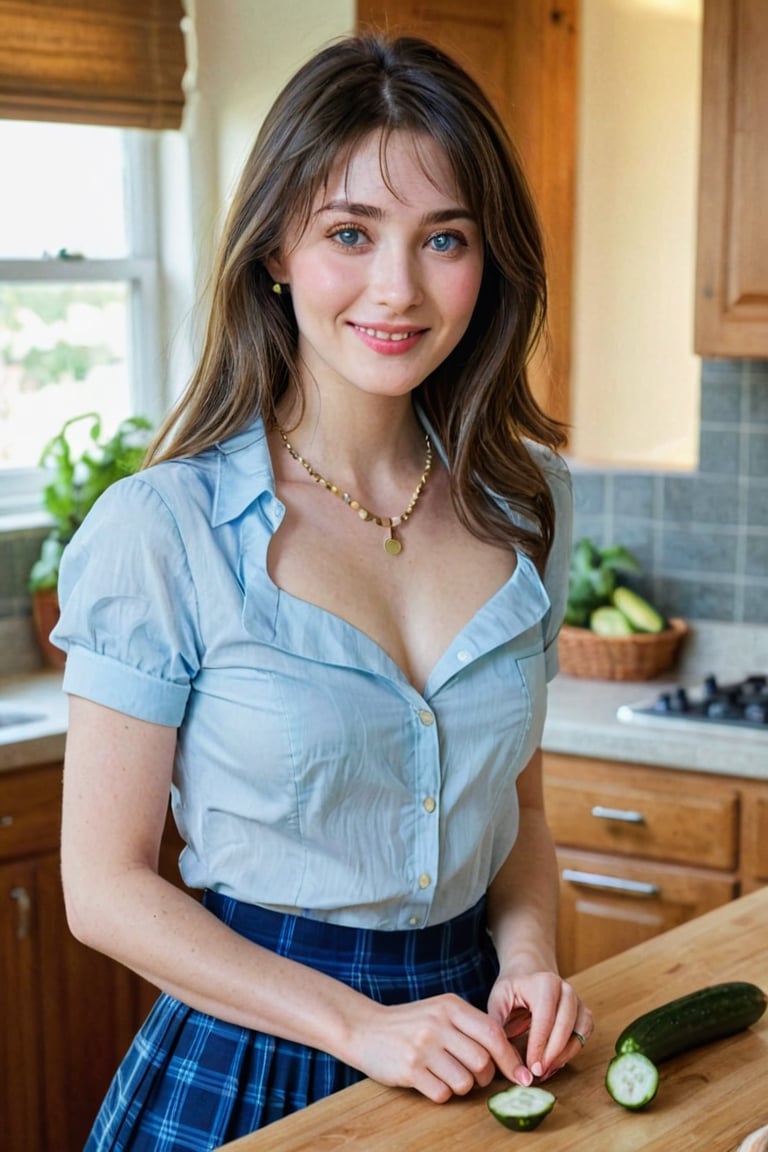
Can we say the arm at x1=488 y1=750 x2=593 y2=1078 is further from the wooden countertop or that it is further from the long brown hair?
the long brown hair

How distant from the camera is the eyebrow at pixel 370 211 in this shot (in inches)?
61.0

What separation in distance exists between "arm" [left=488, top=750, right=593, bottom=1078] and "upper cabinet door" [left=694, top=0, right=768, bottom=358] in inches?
65.1

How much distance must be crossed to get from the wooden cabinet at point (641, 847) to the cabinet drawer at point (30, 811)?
3.21ft

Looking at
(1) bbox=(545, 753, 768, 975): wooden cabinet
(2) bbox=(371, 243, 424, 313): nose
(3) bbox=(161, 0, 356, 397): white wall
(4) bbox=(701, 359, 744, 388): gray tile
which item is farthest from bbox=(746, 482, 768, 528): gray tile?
(2) bbox=(371, 243, 424, 313): nose

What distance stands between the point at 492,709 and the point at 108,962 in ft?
5.65

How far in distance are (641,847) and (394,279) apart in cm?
192

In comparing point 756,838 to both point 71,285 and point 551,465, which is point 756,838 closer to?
point 551,465

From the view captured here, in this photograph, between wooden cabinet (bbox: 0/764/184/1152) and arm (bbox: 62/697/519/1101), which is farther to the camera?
wooden cabinet (bbox: 0/764/184/1152)

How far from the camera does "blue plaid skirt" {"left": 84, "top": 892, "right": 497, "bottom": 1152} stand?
155 cm

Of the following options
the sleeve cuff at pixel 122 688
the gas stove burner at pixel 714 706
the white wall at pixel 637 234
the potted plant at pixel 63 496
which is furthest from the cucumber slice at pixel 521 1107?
the white wall at pixel 637 234

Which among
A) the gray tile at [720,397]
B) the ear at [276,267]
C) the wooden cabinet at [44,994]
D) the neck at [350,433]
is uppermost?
the ear at [276,267]

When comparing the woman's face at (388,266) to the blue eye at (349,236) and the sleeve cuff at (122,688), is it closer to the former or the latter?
the blue eye at (349,236)

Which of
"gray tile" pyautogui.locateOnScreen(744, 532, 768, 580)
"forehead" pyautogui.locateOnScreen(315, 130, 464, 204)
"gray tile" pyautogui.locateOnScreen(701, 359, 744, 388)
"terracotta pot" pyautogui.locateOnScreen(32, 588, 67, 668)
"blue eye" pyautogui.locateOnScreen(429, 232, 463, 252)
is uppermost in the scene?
"forehead" pyautogui.locateOnScreen(315, 130, 464, 204)

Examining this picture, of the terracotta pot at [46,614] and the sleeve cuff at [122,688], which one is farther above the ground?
the sleeve cuff at [122,688]
